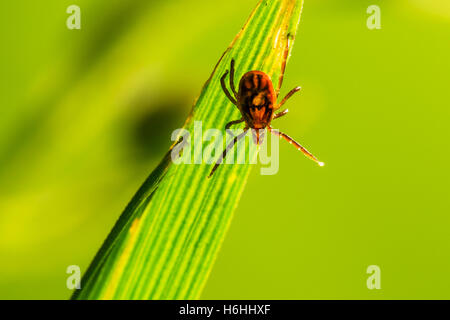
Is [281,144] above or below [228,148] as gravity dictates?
above

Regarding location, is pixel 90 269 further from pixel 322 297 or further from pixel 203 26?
pixel 322 297

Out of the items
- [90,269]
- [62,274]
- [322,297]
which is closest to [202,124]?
[90,269]

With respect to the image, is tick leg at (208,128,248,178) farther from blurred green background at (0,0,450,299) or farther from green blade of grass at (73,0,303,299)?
blurred green background at (0,0,450,299)

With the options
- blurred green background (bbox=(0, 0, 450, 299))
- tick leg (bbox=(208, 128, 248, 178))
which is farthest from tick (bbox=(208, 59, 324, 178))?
blurred green background (bbox=(0, 0, 450, 299))

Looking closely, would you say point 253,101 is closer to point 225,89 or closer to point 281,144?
point 225,89

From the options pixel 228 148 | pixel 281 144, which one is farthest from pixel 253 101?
pixel 281 144

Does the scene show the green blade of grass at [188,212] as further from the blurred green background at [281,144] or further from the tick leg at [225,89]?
the blurred green background at [281,144]
